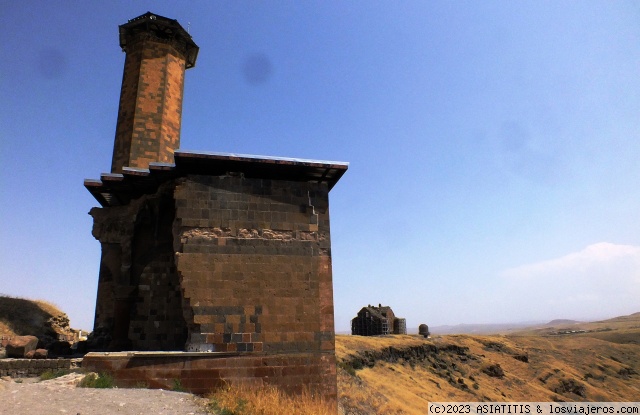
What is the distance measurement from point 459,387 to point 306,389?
76.7ft

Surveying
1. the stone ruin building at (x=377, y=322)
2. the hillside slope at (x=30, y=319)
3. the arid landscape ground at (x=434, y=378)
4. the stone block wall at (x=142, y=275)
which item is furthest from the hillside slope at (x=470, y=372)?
the hillside slope at (x=30, y=319)

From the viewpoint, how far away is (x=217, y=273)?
10016 mm

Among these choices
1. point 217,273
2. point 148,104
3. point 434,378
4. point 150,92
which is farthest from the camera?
point 434,378

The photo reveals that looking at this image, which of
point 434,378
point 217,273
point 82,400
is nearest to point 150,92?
point 217,273

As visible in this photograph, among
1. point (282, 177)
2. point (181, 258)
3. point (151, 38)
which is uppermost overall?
point (151, 38)

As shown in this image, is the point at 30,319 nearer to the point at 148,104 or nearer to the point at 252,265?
the point at 148,104

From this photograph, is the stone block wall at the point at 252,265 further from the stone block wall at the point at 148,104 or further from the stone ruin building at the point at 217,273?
the stone block wall at the point at 148,104

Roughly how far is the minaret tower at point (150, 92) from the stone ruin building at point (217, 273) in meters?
3.54

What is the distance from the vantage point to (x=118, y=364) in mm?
9031

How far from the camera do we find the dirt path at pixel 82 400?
667cm

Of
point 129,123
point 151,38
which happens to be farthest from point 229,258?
point 151,38

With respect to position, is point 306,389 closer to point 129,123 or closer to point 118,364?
point 118,364

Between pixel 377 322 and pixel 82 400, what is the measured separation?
1294 inches

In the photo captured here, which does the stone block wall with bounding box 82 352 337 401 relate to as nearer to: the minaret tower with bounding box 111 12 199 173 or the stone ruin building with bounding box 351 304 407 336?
the minaret tower with bounding box 111 12 199 173
